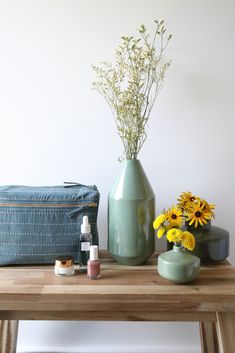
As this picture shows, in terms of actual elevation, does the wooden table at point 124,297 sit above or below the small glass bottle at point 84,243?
below

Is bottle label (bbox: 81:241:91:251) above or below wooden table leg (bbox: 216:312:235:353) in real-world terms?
above

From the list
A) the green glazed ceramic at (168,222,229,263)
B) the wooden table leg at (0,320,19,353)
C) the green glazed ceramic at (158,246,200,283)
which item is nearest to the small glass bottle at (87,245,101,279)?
the green glazed ceramic at (158,246,200,283)

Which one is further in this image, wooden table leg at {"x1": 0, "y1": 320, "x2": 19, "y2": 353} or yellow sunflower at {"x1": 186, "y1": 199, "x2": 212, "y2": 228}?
wooden table leg at {"x1": 0, "y1": 320, "x2": 19, "y2": 353}

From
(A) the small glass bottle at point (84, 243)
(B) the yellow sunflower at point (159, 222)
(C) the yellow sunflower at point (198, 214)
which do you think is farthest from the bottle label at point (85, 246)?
(C) the yellow sunflower at point (198, 214)

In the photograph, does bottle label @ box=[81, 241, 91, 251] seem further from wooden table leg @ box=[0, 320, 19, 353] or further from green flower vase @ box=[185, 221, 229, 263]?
wooden table leg @ box=[0, 320, 19, 353]

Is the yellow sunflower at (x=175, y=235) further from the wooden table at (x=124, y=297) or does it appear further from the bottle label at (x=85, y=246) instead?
the bottle label at (x=85, y=246)

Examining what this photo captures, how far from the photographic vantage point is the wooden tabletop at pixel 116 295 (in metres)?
0.84

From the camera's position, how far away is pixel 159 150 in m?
1.25

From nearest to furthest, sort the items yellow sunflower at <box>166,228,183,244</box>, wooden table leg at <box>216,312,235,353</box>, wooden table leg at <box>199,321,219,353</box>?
wooden table leg at <box>216,312,235,353</box> → yellow sunflower at <box>166,228,183,244</box> → wooden table leg at <box>199,321,219,353</box>

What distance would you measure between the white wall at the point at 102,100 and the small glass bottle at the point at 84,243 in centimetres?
25

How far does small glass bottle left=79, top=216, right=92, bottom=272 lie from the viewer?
3.28ft

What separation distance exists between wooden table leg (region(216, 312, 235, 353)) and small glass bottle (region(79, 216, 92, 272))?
1.27 ft

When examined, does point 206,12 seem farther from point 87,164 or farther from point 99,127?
point 87,164

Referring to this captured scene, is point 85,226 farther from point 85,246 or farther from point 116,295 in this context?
point 116,295
